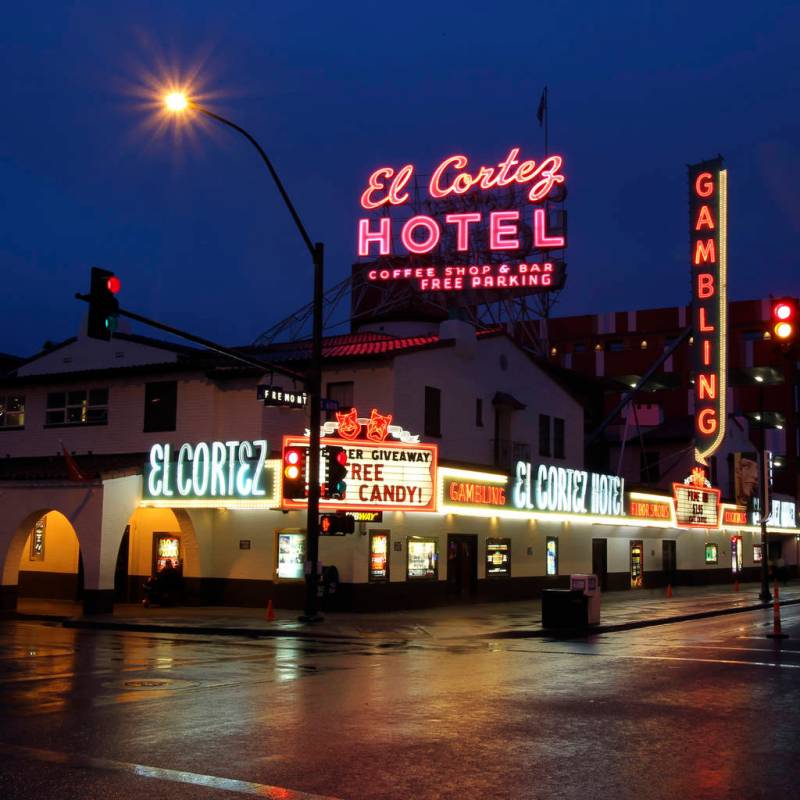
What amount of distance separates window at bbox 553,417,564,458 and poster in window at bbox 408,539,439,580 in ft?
33.3

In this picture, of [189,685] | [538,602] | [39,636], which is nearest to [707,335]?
[538,602]

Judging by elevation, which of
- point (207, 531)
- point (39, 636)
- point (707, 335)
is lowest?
point (39, 636)

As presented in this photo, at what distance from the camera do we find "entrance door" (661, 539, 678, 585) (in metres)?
50.5

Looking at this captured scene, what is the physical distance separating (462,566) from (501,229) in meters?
18.8

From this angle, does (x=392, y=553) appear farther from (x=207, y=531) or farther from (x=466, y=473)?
(x=207, y=531)

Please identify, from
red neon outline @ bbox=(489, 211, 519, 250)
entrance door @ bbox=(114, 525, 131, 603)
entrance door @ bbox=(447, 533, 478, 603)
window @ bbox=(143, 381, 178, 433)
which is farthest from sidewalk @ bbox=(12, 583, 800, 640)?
red neon outline @ bbox=(489, 211, 519, 250)

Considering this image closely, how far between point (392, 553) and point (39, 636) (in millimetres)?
10848

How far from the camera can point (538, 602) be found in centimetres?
3612

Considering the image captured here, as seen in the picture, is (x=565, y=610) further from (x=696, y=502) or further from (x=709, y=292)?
(x=709, y=292)

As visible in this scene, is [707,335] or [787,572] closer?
[707,335]

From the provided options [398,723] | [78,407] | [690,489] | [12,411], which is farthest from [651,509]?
[398,723]

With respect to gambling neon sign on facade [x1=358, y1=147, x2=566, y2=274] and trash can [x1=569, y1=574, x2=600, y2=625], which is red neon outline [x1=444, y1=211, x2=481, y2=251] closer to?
gambling neon sign on facade [x1=358, y1=147, x2=566, y2=274]

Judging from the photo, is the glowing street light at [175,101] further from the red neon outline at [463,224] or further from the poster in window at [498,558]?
the red neon outline at [463,224]

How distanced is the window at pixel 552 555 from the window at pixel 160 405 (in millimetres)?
14729
